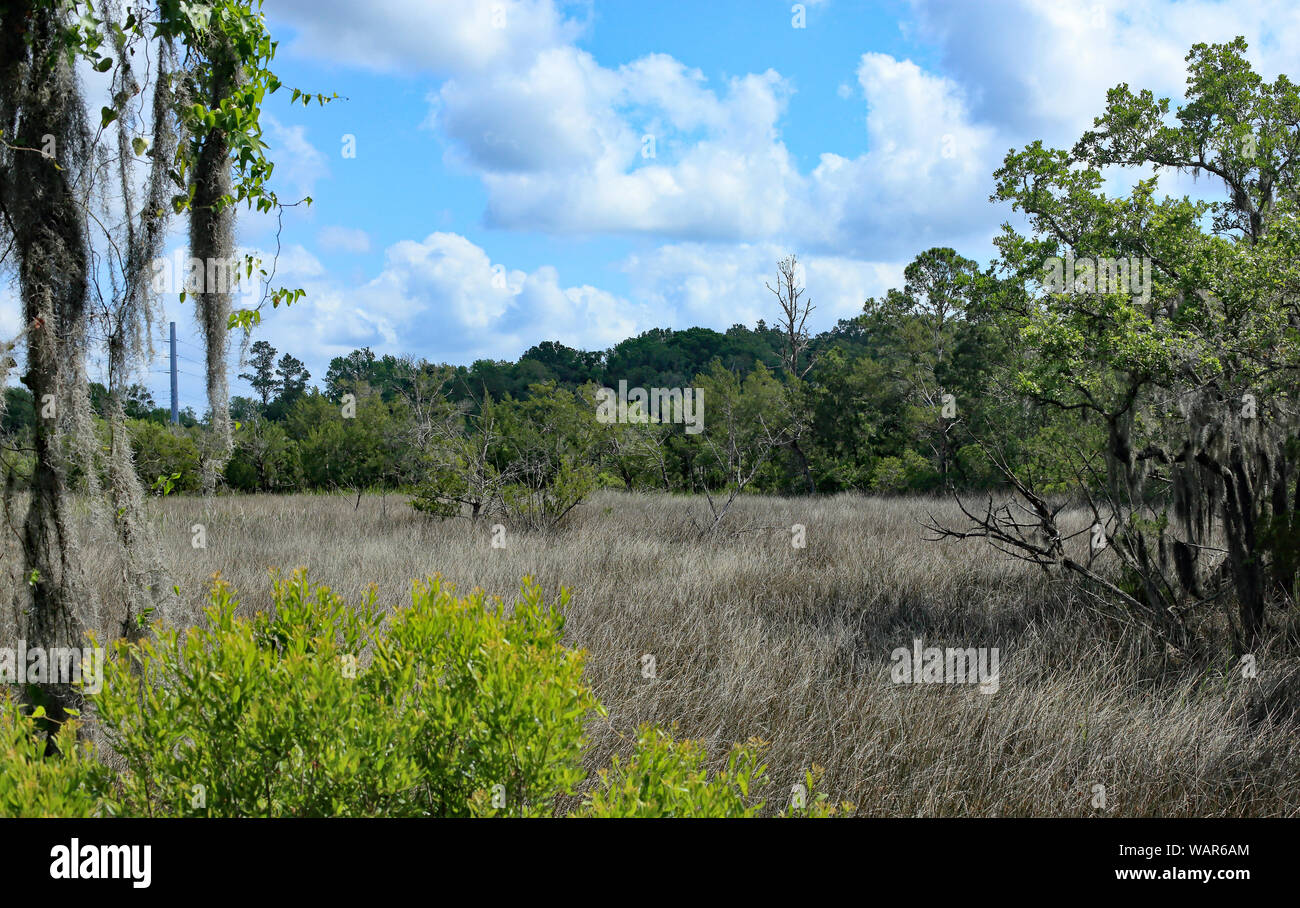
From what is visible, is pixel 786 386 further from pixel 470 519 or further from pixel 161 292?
pixel 161 292

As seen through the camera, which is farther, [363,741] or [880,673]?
[880,673]

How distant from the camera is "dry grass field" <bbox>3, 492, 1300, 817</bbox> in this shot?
163 inches

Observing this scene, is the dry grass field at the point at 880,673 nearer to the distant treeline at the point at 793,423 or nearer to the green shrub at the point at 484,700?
the green shrub at the point at 484,700

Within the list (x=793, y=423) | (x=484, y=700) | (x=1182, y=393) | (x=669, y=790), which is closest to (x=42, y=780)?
(x=484, y=700)

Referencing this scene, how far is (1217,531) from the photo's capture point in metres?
8.47

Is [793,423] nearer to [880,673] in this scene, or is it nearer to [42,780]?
[880,673]

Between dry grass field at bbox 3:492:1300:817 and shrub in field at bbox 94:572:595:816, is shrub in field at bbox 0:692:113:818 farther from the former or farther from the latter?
dry grass field at bbox 3:492:1300:817

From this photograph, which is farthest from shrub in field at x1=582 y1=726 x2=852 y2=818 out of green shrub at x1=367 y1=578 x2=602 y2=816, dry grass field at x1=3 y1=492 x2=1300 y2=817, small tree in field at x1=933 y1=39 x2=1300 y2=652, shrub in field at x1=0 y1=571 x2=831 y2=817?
small tree in field at x1=933 y1=39 x2=1300 y2=652

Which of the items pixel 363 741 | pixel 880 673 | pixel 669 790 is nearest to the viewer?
pixel 669 790

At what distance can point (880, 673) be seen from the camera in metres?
5.30

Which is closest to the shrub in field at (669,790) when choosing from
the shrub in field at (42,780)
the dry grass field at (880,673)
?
the dry grass field at (880,673)
